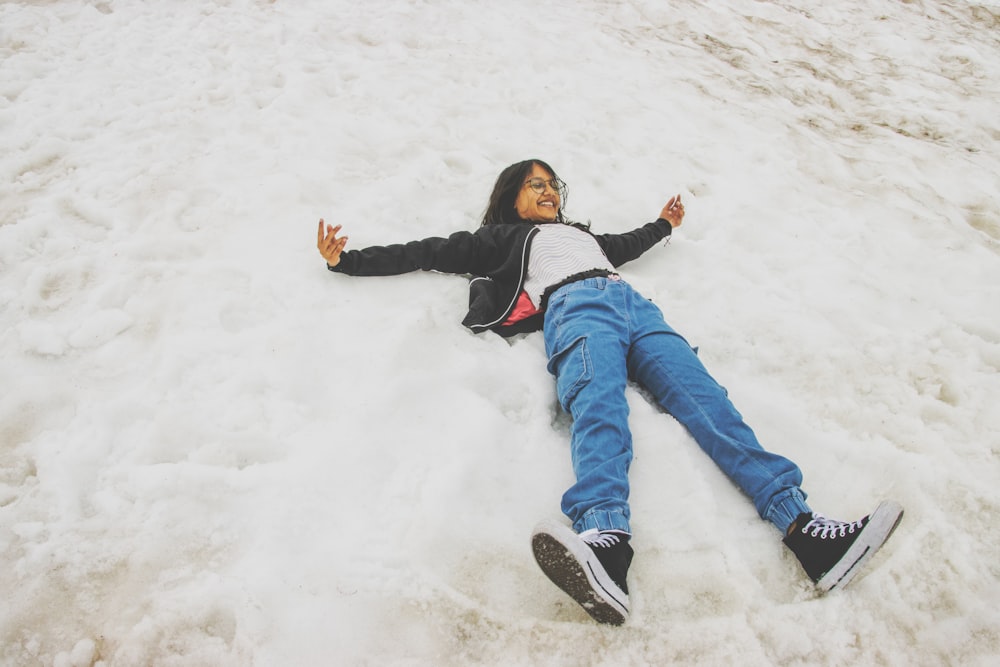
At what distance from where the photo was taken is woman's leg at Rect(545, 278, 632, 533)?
1984 mm

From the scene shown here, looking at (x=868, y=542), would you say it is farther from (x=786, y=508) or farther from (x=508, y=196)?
(x=508, y=196)

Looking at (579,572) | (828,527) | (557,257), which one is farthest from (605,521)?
(557,257)

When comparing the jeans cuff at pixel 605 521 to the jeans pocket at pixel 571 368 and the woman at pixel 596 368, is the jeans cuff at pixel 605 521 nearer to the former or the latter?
the woman at pixel 596 368

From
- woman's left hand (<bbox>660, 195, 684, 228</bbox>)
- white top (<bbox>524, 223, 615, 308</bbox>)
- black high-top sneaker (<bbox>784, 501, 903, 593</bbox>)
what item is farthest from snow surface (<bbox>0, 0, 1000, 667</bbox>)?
white top (<bbox>524, 223, 615, 308</bbox>)

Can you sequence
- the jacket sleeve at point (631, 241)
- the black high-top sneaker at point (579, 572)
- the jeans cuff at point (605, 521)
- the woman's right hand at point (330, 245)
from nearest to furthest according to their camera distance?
1. the black high-top sneaker at point (579, 572)
2. the jeans cuff at point (605, 521)
3. the woman's right hand at point (330, 245)
4. the jacket sleeve at point (631, 241)

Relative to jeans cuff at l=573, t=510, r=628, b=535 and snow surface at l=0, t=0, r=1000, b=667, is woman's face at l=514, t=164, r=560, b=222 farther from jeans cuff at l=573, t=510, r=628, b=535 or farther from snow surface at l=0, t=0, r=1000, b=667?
jeans cuff at l=573, t=510, r=628, b=535

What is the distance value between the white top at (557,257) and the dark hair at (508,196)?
1.07ft

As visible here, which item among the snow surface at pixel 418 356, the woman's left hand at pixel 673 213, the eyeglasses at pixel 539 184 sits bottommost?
the snow surface at pixel 418 356

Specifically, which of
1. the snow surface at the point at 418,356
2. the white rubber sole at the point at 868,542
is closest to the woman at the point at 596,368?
the white rubber sole at the point at 868,542

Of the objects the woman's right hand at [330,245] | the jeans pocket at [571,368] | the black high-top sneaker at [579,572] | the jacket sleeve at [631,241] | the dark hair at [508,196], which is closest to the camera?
the black high-top sneaker at [579,572]

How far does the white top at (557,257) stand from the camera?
2910mm

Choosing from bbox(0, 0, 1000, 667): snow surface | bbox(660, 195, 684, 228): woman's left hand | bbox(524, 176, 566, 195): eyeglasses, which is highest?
bbox(524, 176, 566, 195): eyeglasses

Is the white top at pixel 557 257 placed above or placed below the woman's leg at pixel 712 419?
above

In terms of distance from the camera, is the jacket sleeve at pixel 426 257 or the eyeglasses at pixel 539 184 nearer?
the jacket sleeve at pixel 426 257
